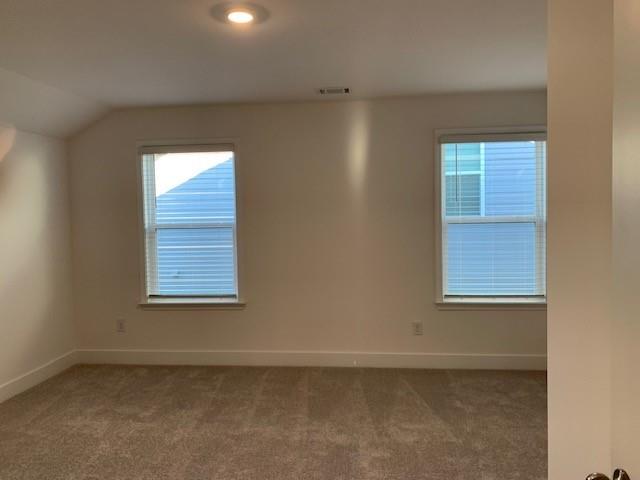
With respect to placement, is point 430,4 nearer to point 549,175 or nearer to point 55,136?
point 549,175

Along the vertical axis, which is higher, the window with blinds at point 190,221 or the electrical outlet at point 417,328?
the window with blinds at point 190,221

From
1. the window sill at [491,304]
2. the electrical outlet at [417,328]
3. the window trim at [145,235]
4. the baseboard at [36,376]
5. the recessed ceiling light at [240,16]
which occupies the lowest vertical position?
the baseboard at [36,376]

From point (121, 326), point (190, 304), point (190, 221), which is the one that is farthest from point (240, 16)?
point (121, 326)

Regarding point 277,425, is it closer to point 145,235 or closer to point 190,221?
point 190,221

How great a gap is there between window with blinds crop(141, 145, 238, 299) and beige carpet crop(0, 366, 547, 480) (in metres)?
0.82

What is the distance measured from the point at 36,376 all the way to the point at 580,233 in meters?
4.16

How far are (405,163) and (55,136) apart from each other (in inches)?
123

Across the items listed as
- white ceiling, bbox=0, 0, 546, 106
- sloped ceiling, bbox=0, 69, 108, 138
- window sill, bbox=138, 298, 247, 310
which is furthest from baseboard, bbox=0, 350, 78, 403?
white ceiling, bbox=0, 0, 546, 106

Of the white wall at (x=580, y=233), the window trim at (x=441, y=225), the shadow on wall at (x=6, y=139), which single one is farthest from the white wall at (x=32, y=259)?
the white wall at (x=580, y=233)

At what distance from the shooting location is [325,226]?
3.98 meters

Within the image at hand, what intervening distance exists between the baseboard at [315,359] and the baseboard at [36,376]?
0.12 meters

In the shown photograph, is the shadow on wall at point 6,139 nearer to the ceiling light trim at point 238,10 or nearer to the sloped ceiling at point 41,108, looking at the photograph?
the sloped ceiling at point 41,108

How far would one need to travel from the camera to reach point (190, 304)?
410cm

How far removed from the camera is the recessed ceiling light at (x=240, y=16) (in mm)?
2146
